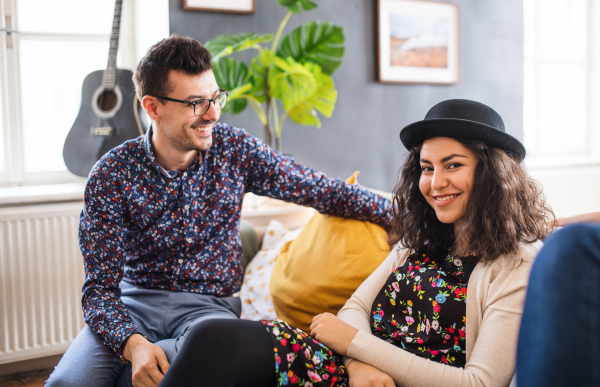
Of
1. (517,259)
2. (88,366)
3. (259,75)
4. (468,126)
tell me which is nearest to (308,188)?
(468,126)

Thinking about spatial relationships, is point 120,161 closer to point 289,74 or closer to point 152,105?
point 152,105

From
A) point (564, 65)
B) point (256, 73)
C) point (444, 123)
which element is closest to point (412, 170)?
point (444, 123)

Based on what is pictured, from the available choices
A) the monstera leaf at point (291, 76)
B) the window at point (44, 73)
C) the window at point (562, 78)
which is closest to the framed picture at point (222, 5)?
the monstera leaf at point (291, 76)

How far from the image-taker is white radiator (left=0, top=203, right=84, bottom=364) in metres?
2.02

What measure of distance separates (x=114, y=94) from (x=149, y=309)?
1.30 m

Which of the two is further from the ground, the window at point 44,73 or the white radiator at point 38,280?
the window at point 44,73

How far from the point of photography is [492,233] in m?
1.07

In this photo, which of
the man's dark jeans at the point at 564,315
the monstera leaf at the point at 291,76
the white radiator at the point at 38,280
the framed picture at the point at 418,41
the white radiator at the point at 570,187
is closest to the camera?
the man's dark jeans at the point at 564,315

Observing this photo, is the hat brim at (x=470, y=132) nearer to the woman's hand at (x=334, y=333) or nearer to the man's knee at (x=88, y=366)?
the woman's hand at (x=334, y=333)

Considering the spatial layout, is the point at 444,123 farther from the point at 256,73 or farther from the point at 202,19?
the point at 202,19

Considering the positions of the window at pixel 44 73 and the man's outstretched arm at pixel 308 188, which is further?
the window at pixel 44 73

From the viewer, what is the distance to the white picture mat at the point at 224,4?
90.6 inches

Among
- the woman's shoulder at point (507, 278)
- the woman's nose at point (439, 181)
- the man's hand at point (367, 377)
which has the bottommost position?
the man's hand at point (367, 377)

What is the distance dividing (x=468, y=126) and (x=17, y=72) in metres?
2.22
